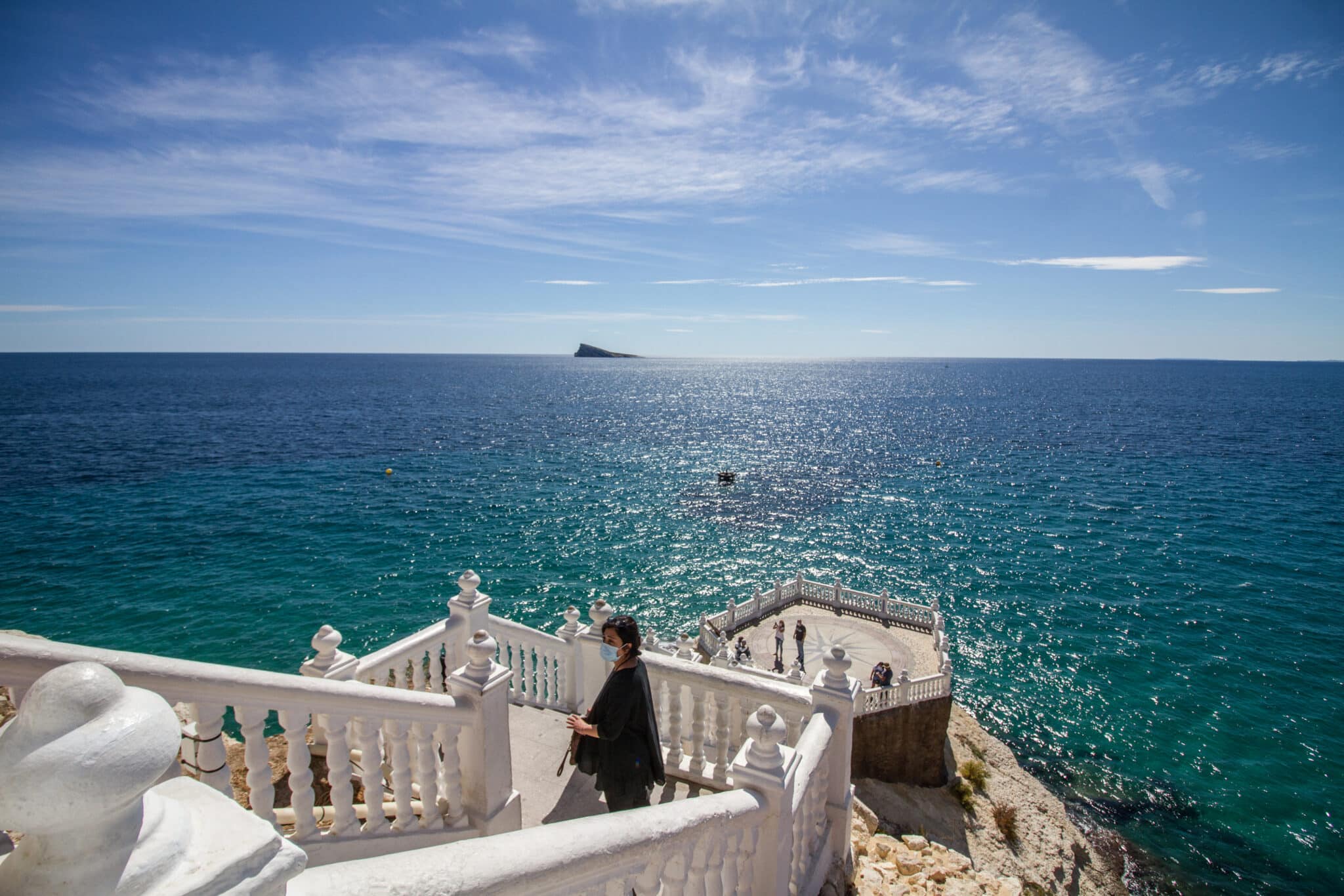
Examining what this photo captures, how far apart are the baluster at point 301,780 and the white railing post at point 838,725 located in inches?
160

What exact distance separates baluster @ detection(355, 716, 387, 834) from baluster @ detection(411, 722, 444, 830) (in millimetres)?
294

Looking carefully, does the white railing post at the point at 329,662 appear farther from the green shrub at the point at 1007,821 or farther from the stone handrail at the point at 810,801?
the green shrub at the point at 1007,821

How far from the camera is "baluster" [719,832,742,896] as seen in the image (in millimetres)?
4340

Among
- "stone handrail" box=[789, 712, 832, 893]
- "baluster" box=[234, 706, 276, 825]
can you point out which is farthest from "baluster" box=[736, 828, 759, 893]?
"baluster" box=[234, 706, 276, 825]

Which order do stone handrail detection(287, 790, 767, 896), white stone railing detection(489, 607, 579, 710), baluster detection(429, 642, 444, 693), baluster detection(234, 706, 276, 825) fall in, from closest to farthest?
1. stone handrail detection(287, 790, 767, 896)
2. baluster detection(234, 706, 276, 825)
3. baluster detection(429, 642, 444, 693)
4. white stone railing detection(489, 607, 579, 710)

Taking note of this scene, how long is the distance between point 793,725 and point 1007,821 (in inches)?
653

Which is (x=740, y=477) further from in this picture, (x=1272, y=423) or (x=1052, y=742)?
(x=1272, y=423)

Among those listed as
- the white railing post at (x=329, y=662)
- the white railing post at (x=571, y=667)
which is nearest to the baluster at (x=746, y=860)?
the white railing post at (x=571, y=667)

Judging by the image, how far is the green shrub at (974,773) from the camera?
786 inches

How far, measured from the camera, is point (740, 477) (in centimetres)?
6044

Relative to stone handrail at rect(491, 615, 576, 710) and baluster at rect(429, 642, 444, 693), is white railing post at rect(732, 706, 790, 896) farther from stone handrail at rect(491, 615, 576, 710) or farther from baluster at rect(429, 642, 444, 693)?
baluster at rect(429, 642, 444, 693)

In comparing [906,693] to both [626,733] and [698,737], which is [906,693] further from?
[626,733]

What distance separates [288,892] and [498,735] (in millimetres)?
3792

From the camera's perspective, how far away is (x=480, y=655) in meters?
5.38
